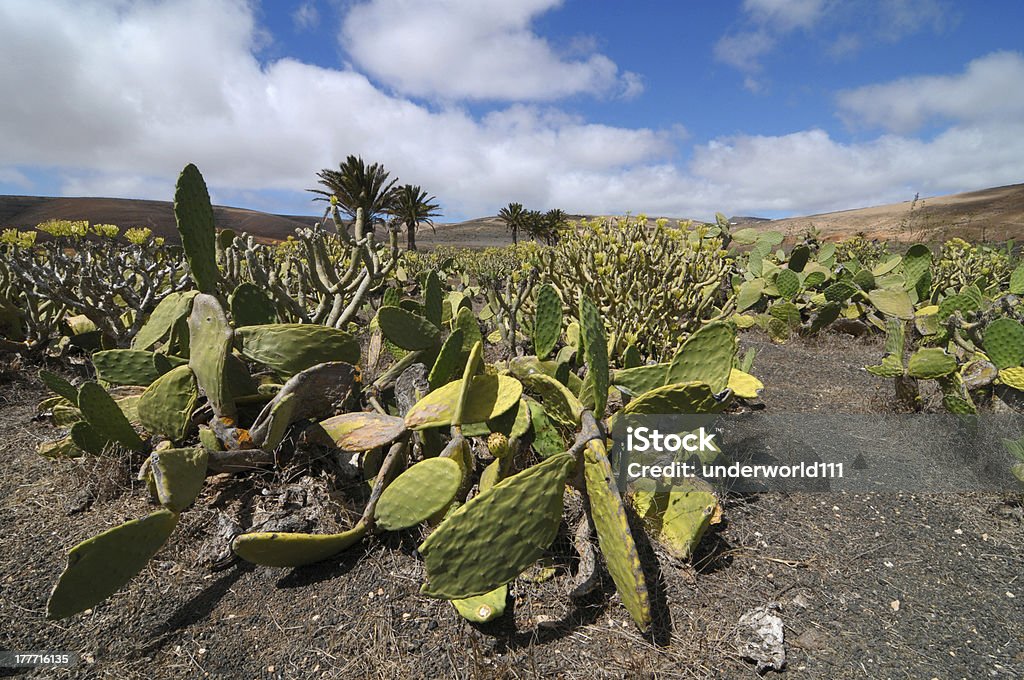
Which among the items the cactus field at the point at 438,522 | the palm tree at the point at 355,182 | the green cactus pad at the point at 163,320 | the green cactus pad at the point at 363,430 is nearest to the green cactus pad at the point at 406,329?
the cactus field at the point at 438,522

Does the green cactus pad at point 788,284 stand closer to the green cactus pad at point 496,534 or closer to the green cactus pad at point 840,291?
the green cactus pad at point 840,291

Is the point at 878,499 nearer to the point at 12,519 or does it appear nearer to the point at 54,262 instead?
the point at 12,519

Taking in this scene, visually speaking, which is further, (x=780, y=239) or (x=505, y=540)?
(x=780, y=239)

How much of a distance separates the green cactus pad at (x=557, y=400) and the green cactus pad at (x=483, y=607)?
2.25ft

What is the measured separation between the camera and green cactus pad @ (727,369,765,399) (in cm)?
244

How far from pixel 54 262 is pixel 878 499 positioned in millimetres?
6454

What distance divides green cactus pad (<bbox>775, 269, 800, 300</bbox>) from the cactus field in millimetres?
3203

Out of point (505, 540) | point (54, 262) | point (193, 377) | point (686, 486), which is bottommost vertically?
point (686, 486)

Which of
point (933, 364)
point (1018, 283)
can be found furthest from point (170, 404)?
point (1018, 283)

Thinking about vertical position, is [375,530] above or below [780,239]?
below

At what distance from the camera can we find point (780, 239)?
8.06m

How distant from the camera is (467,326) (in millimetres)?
2619

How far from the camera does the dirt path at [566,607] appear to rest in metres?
1.65

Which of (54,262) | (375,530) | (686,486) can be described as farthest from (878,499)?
(54,262)
